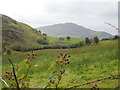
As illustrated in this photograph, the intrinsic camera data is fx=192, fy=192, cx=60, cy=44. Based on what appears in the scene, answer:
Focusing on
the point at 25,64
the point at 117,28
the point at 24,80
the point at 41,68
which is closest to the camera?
the point at 24,80

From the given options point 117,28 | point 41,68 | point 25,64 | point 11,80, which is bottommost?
point 41,68

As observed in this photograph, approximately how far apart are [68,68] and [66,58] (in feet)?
38.2

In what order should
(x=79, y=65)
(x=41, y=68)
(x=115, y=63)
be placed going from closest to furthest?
(x=115, y=63)
(x=79, y=65)
(x=41, y=68)

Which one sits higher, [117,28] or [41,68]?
[117,28]

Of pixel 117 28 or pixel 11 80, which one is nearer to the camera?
pixel 11 80

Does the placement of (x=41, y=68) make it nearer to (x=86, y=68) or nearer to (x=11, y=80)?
(x=86, y=68)

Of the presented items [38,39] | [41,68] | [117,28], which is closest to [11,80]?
[117,28]

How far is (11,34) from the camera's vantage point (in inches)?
3703

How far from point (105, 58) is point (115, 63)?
219 centimetres

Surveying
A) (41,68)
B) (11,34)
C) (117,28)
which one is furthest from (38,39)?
(117,28)

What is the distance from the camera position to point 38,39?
386 ft

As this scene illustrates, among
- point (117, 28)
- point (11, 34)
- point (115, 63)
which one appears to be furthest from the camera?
point (11, 34)

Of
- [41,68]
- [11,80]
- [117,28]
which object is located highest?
[117,28]

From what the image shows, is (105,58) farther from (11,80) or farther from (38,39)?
(38,39)
